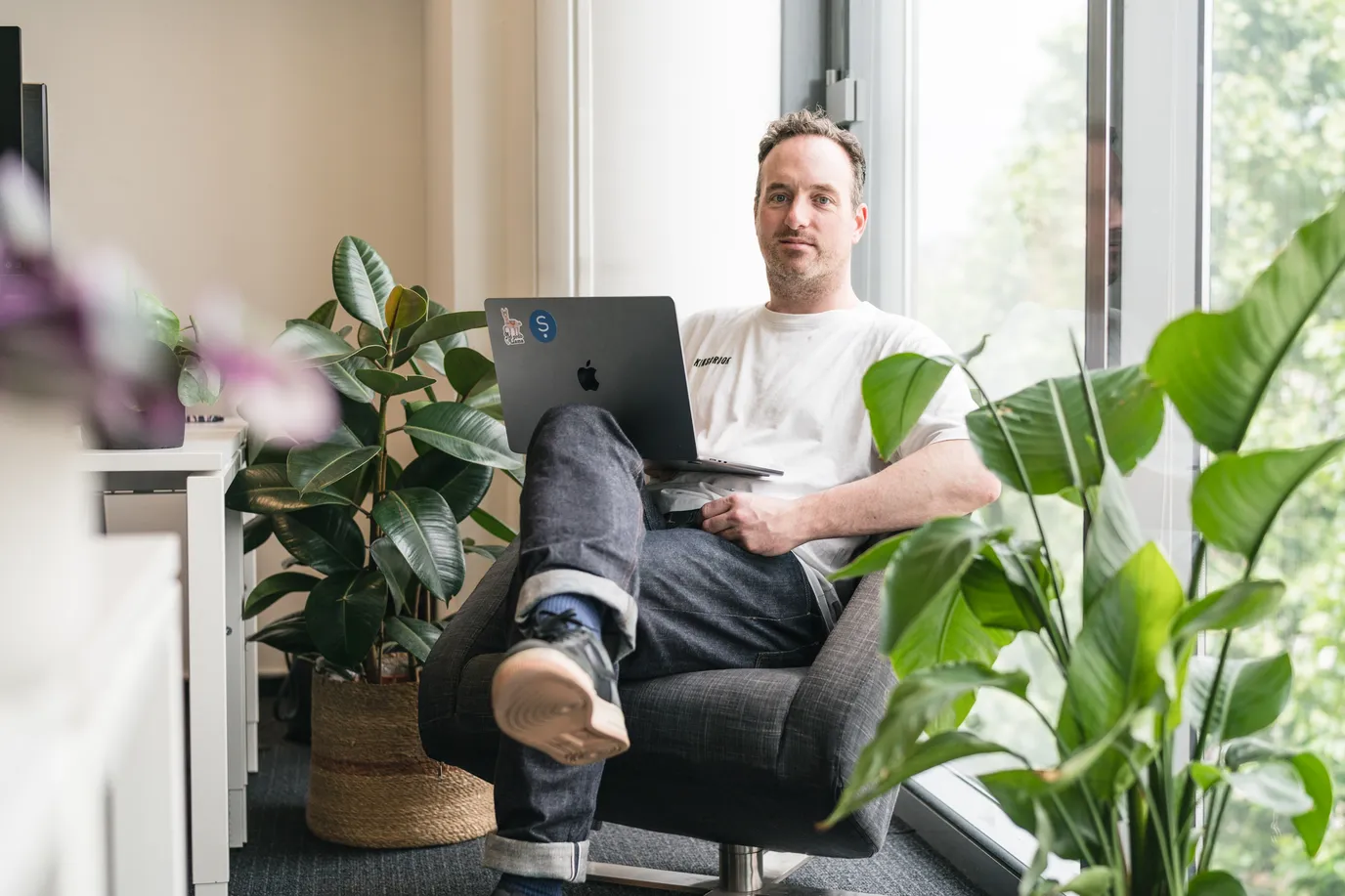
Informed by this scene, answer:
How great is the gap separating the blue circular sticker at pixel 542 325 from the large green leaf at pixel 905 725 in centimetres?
96

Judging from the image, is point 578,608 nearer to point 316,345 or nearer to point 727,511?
point 727,511

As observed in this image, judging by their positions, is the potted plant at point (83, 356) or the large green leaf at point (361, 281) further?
the large green leaf at point (361, 281)

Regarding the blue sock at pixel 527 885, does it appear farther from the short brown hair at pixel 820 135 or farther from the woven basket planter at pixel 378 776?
the short brown hair at pixel 820 135

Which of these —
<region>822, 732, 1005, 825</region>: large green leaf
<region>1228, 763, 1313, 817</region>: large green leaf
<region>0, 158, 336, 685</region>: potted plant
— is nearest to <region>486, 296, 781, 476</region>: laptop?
<region>822, 732, 1005, 825</region>: large green leaf

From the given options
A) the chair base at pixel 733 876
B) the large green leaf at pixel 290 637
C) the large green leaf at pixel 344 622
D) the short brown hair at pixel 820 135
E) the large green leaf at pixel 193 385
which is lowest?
the chair base at pixel 733 876

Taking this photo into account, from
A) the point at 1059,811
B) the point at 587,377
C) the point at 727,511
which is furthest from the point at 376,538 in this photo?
the point at 1059,811

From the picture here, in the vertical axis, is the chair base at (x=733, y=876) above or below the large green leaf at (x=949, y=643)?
below

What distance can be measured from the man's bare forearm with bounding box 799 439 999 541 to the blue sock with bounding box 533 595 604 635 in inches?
17.7

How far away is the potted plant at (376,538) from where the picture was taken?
219 cm

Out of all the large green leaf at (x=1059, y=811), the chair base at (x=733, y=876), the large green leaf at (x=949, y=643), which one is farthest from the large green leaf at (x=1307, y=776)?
the chair base at (x=733, y=876)

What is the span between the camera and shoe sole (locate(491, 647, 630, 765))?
1339 mm

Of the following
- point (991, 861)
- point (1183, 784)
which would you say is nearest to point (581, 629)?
point (1183, 784)

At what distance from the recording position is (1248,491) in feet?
3.25

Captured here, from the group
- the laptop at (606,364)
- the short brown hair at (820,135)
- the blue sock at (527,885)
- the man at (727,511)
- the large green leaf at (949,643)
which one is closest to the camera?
the large green leaf at (949,643)
